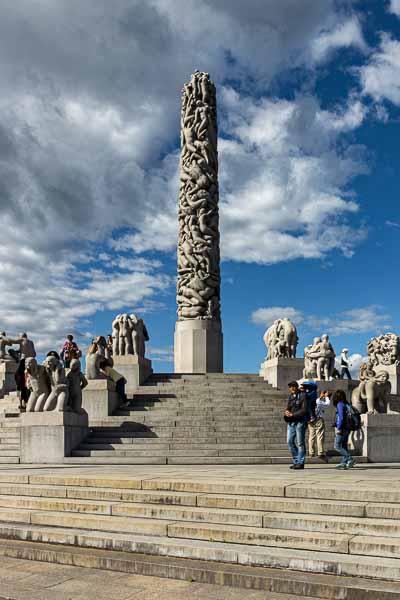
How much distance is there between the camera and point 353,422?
13.1 m

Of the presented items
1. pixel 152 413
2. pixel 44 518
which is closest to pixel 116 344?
pixel 152 413

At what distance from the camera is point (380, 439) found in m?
16.3

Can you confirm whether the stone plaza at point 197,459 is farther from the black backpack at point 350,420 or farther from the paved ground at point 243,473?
the black backpack at point 350,420

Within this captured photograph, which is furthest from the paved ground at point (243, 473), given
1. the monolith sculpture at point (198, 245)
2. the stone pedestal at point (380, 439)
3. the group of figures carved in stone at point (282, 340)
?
the monolith sculpture at point (198, 245)

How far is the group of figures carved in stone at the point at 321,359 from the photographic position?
23.1 metres

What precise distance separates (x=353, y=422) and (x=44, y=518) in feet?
23.3

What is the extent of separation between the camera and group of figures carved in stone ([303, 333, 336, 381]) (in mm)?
23078

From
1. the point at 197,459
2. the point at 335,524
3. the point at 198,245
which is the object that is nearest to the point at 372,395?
the point at 197,459

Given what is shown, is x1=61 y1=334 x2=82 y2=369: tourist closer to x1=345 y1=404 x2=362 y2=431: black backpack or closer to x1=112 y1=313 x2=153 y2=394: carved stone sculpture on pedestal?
x1=112 y1=313 x2=153 y2=394: carved stone sculpture on pedestal

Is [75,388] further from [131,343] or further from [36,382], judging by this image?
[131,343]

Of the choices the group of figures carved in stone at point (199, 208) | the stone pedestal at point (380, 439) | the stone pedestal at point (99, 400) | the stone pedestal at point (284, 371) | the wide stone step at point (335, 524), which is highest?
the group of figures carved in stone at point (199, 208)

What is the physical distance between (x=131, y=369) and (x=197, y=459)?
7955 mm

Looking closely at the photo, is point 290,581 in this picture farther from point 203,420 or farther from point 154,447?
point 203,420

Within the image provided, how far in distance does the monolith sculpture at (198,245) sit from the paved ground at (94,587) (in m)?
21.8
